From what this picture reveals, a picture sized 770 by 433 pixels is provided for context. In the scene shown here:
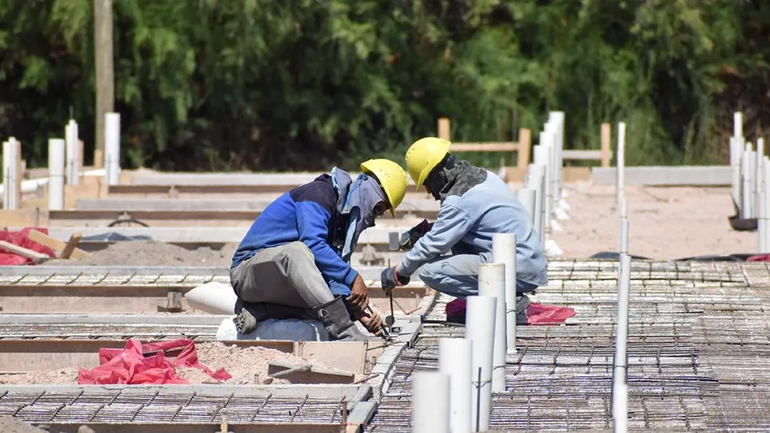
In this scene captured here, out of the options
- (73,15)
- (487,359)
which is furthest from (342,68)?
(487,359)

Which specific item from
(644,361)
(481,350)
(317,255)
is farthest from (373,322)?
(481,350)

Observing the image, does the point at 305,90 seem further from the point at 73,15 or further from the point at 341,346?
the point at 341,346

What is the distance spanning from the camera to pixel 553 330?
730cm

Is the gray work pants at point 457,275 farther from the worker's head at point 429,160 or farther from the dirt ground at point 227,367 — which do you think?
the dirt ground at point 227,367

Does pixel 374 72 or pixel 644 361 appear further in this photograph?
pixel 374 72

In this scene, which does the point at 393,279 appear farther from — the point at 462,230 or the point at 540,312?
the point at 540,312

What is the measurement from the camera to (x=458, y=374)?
4.30m

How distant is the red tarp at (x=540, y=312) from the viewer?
295 inches

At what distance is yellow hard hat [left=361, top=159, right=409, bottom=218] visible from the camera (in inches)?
270

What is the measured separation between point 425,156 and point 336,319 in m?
1.16

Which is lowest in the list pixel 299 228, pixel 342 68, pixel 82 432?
pixel 82 432

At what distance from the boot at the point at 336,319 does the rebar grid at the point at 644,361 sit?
14.4 inches

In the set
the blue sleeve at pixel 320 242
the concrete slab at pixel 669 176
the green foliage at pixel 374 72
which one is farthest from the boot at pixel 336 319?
the green foliage at pixel 374 72

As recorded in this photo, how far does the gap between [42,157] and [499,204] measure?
58.2ft
